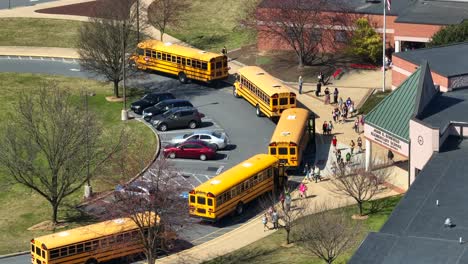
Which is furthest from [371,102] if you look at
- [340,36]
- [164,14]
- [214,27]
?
[214,27]

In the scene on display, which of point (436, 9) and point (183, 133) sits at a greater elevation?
point (436, 9)

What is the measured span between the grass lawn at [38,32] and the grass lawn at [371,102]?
35.9 meters

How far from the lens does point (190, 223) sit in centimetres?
7638

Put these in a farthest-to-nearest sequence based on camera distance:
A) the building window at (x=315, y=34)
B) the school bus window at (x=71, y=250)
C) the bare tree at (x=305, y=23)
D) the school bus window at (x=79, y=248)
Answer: the building window at (x=315, y=34), the bare tree at (x=305, y=23), the school bus window at (x=79, y=248), the school bus window at (x=71, y=250)

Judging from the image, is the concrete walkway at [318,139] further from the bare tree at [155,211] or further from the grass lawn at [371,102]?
the bare tree at [155,211]

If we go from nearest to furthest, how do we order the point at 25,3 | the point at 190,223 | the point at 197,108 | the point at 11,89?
the point at 190,223, the point at 197,108, the point at 11,89, the point at 25,3

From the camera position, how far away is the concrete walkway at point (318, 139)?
75875 millimetres

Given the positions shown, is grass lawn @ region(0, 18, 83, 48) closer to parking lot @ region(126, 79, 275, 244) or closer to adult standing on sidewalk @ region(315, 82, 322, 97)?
parking lot @ region(126, 79, 275, 244)

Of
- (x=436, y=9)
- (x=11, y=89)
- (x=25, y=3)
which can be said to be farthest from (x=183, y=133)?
(x=25, y=3)

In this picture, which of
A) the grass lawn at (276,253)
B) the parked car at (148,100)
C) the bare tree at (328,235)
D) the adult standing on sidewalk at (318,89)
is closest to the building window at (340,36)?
the adult standing on sidewalk at (318,89)

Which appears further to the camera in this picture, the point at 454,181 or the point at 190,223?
the point at 190,223

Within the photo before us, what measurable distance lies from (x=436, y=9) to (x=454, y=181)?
46.9 meters

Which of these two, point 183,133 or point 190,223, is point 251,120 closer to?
point 183,133

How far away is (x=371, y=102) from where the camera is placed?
100 m
